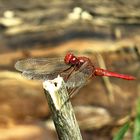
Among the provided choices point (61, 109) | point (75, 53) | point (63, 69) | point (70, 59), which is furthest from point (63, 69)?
point (75, 53)

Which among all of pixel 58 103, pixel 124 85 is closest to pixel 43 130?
pixel 124 85

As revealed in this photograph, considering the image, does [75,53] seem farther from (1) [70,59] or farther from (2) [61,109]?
(2) [61,109]

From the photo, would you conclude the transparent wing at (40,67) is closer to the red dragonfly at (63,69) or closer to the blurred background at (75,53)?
the red dragonfly at (63,69)

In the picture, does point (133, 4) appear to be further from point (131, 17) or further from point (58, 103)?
point (58, 103)

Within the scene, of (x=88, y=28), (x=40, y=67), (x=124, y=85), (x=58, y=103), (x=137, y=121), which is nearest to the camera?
(x=58, y=103)

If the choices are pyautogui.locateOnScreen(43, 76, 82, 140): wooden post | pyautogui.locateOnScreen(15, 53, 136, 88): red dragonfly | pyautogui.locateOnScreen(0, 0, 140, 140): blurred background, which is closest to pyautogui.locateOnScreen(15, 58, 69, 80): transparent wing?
pyautogui.locateOnScreen(15, 53, 136, 88): red dragonfly

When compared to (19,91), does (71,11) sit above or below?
above

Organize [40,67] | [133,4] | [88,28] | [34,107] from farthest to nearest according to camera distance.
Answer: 1. [133,4]
2. [88,28]
3. [34,107]
4. [40,67]

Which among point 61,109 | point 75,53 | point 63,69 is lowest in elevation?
point 61,109

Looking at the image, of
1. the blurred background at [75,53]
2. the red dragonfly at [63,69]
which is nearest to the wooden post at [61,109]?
the red dragonfly at [63,69]
